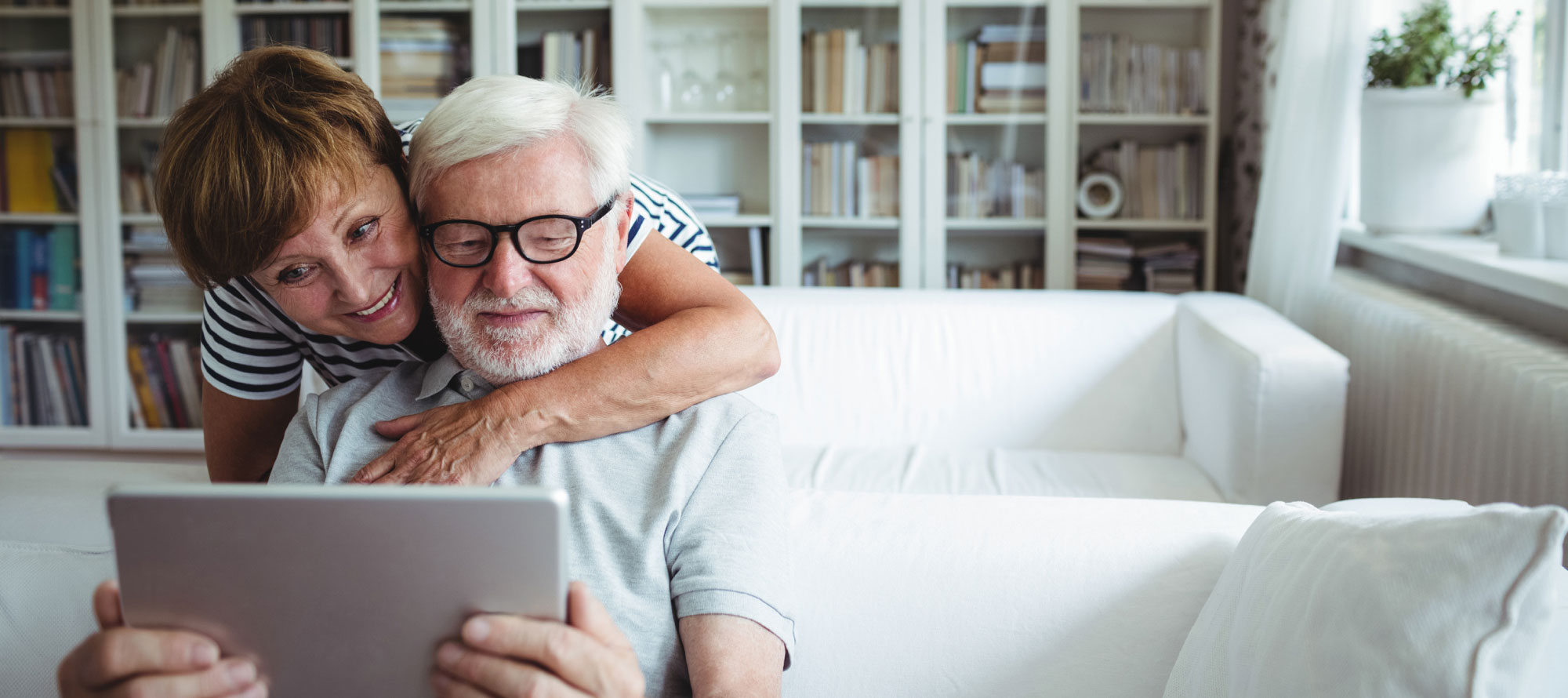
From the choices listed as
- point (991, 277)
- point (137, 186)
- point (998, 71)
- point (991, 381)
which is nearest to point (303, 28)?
point (137, 186)

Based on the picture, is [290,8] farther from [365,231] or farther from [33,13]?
[365,231]

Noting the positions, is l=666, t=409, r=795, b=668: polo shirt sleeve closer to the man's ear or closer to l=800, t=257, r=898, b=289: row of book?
the man's ear

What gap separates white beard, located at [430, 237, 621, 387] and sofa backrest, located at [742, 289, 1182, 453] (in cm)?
128

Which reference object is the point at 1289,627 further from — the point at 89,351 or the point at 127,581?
the point at 89,351

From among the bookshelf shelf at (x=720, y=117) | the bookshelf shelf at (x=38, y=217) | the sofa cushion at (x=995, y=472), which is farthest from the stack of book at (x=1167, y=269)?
the bookshelf shelf at (x=38, y=217)

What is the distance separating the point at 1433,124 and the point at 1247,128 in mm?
1081

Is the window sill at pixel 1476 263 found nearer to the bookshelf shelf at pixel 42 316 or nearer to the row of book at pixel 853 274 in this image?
the row of book at pixel 853 274

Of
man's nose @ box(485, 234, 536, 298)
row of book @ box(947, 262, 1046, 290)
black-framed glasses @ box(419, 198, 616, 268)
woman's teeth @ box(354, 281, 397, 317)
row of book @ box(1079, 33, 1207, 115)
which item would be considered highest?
row of book @ box(1079, 33, 1207, 115)

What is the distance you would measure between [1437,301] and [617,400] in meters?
1.90

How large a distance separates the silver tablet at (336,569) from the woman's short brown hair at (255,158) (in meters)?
0.45

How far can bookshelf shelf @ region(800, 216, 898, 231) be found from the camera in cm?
355

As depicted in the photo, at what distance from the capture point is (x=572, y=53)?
3.58 metres

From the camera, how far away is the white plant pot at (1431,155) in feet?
7.54

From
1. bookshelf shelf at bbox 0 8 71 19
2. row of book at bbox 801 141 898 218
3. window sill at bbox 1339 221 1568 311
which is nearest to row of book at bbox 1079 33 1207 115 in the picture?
row of book at bbox 801 141 898 218
